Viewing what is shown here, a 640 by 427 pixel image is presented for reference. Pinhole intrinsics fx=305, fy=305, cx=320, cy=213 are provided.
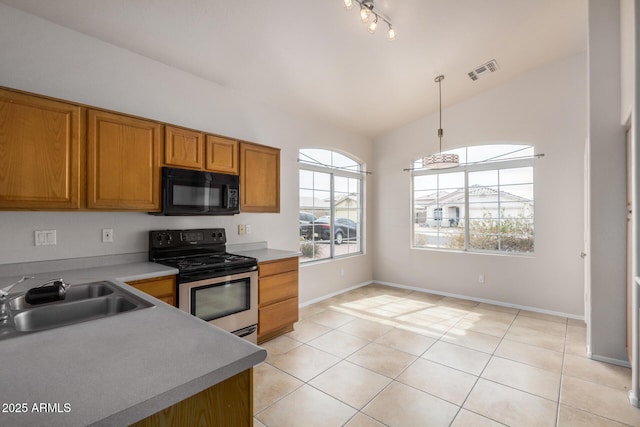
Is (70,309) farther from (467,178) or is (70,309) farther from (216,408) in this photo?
(467,178)

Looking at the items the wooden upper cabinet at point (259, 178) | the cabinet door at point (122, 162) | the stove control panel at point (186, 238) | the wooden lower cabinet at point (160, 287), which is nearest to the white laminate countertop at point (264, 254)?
the stove control panel at point (186, 238)

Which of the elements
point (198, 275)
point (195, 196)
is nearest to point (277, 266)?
point (198, 275)

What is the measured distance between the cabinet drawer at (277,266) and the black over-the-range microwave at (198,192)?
636 mm

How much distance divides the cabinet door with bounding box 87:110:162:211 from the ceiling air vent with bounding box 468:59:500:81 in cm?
379

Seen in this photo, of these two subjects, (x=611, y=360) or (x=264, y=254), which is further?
(x=264, y=254)

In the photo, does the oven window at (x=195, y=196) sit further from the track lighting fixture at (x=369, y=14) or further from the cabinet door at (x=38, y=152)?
the track lighting fixture at (x=369, y=14)

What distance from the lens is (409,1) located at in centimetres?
262

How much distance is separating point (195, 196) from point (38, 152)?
109 cm

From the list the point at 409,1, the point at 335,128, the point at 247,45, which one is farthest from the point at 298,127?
the point at 409,1

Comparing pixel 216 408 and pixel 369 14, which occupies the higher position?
pixel 369 14

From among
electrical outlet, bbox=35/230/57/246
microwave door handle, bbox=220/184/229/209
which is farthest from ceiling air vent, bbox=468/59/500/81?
electrical outlet, bbox=35/230/57/246

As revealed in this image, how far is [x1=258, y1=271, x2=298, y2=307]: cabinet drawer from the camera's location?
3102 mm

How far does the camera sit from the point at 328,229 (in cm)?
496

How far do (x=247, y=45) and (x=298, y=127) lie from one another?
157cm
